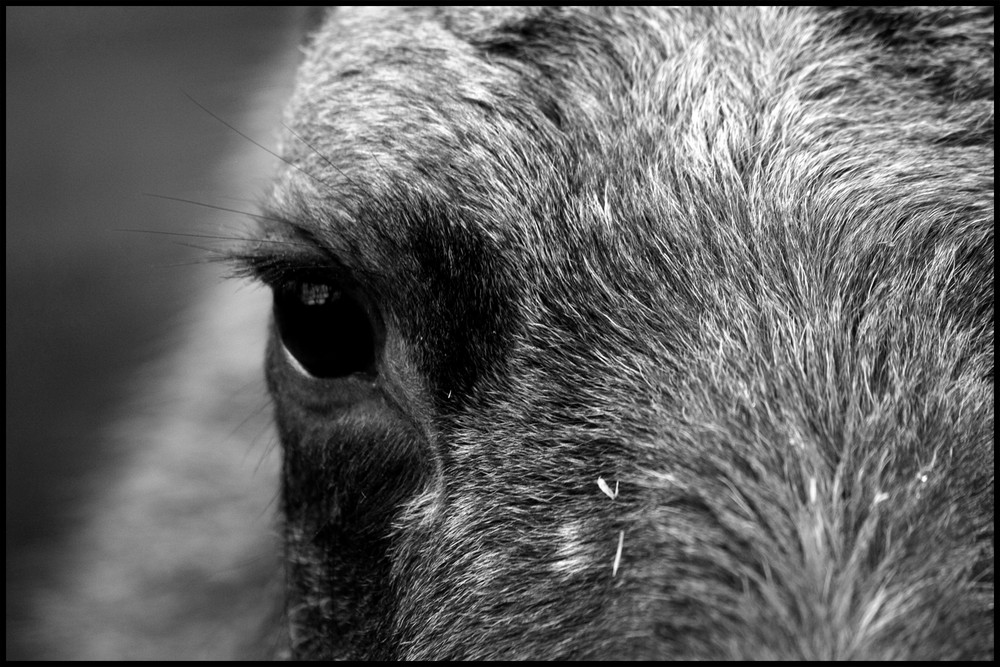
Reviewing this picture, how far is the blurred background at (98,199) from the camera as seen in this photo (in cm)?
682

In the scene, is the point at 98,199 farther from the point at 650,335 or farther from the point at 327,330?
the point at 650,335

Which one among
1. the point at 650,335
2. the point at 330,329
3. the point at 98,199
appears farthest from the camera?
the point at 98,199

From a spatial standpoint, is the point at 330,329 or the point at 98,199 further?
the point at 98,199

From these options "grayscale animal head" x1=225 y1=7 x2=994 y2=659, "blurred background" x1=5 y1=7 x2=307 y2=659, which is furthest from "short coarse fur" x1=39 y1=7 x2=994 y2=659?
"blurred background" x1=5 y1=7 x2=307 y2=659

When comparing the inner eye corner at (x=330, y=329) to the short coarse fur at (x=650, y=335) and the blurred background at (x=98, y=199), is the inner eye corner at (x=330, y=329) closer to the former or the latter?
the short coarse fur at (x=650, y=335)

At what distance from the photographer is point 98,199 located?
30.4 ft

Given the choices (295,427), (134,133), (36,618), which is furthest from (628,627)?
(134,133)

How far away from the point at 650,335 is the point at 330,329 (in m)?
0.89

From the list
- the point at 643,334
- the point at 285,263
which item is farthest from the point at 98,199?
the point at 643,334

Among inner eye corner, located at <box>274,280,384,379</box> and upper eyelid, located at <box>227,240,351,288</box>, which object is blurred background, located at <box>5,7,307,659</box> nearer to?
upper eyelid, located at <box>227,240,351,288</box>

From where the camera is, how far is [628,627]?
6.14 ft

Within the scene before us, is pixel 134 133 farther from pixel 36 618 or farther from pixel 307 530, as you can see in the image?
pixel 307 530

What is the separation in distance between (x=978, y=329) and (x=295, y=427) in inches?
67.3

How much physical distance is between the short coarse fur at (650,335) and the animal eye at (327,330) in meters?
0.06
